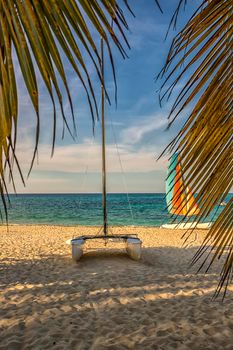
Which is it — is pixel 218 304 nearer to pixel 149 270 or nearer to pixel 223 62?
pixel 149 270

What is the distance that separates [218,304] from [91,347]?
2.59m

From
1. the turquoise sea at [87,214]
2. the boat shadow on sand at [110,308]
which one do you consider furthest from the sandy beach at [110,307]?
the turquoise sea at [87,214]

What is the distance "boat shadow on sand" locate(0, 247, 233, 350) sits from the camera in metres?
3.86

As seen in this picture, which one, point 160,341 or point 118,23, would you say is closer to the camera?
point 118,23

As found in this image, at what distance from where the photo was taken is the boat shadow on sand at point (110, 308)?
3.86 meters

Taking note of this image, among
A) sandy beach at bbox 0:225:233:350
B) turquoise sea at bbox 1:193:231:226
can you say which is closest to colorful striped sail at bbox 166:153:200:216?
sandy beach at bbox 0:225:233:350

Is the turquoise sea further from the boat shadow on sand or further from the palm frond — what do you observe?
the palm frond

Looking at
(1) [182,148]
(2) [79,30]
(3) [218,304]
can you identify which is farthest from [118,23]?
(3) [218,304]

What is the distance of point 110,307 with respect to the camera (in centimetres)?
503

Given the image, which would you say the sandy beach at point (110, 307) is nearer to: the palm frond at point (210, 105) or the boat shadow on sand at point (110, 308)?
the boat shadow on sand at point (110, 308)

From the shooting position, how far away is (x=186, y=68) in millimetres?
1215

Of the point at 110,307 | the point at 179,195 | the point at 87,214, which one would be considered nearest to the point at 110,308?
the point at 110,307

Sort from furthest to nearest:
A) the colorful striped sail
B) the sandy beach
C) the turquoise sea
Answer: the turquoise sea < the sandy beach < the colorful striped sail

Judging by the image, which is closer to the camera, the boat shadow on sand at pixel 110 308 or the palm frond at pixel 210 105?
the palm frond at pixel 210 105
